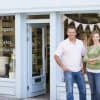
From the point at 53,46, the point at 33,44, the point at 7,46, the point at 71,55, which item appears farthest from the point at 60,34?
the point at 71,55

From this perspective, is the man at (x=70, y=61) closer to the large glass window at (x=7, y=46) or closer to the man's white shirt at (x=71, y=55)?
the man's white shirt at (x=71, y=55)

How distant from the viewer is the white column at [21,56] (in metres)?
10.7

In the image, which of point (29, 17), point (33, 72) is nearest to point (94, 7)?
point (29, 17)

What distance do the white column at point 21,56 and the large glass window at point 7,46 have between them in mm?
396

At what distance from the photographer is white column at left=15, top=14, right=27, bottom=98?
10.7 metres

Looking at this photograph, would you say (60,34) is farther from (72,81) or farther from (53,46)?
(72,81)

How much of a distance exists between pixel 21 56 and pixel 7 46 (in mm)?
815

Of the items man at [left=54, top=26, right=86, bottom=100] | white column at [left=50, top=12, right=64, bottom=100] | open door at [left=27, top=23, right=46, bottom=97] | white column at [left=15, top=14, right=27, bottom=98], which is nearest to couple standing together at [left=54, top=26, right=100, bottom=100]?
man at [left=54, top=26, right=86, bottom=100]

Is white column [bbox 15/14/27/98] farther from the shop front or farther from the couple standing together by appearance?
the couple standing together

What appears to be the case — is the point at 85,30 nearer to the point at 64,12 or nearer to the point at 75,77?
the point at 64,12

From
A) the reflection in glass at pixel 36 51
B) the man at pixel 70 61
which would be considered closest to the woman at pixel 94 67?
the man at pixel 70 61

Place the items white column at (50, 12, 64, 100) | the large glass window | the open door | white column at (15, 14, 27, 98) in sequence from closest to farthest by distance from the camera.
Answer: white column at (50, 12, 64, 100), white column at (15, 14, 27, 98), the open door, the large glass window

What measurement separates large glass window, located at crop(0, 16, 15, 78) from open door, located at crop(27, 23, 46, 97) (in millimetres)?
573

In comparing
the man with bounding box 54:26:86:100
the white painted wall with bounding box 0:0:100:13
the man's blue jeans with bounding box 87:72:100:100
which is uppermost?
the white painted wall with bounding box 0:0:100:13
